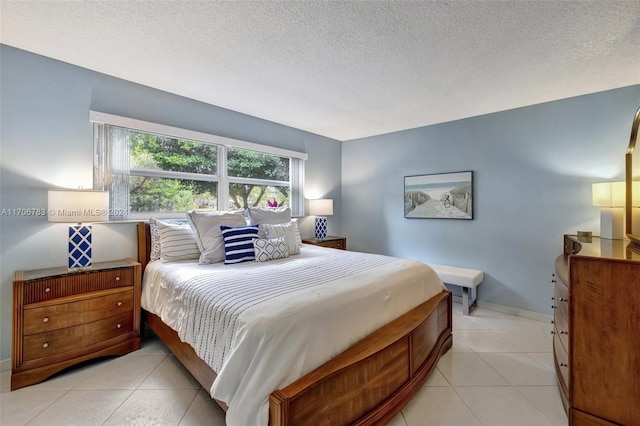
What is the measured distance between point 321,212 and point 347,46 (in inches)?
98.2

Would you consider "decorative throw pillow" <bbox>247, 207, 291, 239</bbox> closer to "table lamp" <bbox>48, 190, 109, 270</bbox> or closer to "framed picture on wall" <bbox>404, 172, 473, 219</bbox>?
"table lamp" <bbox>48, 190, 109, 270</bbox>

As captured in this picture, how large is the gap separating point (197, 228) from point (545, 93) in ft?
12.4

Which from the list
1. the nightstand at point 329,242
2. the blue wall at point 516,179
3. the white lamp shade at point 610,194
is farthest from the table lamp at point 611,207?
the nightstand at point 329,242

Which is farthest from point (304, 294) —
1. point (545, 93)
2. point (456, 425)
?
point (545, 93)

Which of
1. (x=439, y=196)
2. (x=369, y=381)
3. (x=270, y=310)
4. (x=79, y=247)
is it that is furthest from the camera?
(x=439, y=196)

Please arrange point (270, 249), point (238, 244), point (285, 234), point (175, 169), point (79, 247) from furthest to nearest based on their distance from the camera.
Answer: point (175, 169) < point (285, 234) < point (270, 249) < point (238, 244) < point (79, 247)

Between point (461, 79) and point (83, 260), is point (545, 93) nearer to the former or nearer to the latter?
point (461, 79)

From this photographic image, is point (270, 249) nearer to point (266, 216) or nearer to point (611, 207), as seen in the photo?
point (266, 216)

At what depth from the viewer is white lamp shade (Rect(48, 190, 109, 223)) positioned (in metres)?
2.04

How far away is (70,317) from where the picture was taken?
2043mm

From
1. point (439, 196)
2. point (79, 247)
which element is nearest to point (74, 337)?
point (79, 247)

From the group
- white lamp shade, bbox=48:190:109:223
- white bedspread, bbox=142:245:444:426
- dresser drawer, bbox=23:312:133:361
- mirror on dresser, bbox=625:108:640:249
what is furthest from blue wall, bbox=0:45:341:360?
mirror on dresser, bbox=625:108:640:249

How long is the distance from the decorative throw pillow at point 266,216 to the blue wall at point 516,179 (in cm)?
182

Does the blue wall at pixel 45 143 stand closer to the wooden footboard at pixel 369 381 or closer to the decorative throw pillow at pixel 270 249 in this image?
the decorative throw pillow at pixel 270 249
